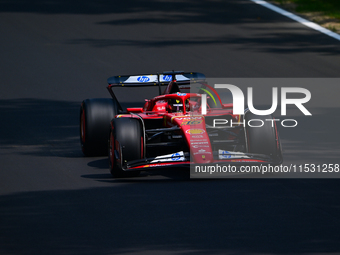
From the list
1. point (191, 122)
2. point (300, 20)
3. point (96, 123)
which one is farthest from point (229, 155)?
point (300, 20)

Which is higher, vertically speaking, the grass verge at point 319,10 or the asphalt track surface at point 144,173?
the grass verge at point 319,10

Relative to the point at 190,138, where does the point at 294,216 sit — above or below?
below

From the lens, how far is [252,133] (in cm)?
830

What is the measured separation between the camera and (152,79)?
33.8 feet

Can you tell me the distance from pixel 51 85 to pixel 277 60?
6017 mm

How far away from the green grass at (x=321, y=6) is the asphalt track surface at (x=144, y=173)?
3.90 ft

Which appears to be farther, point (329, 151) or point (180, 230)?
point (329, 151)

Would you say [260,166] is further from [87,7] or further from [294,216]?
[87,7]

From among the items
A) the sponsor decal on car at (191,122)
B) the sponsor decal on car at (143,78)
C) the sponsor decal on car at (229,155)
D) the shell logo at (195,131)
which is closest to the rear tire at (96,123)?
the sponsor decal on car at (143,78)

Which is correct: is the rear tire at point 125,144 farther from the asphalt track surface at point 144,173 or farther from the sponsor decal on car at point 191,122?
the sponsor decal on car at point 191,122

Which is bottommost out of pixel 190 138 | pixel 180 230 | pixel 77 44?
pixel 180 230

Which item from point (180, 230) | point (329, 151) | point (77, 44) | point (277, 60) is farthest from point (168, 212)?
point (77, 44)

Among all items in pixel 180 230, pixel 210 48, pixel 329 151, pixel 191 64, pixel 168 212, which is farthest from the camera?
pixel 210 48

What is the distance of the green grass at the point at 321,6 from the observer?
2130cm
